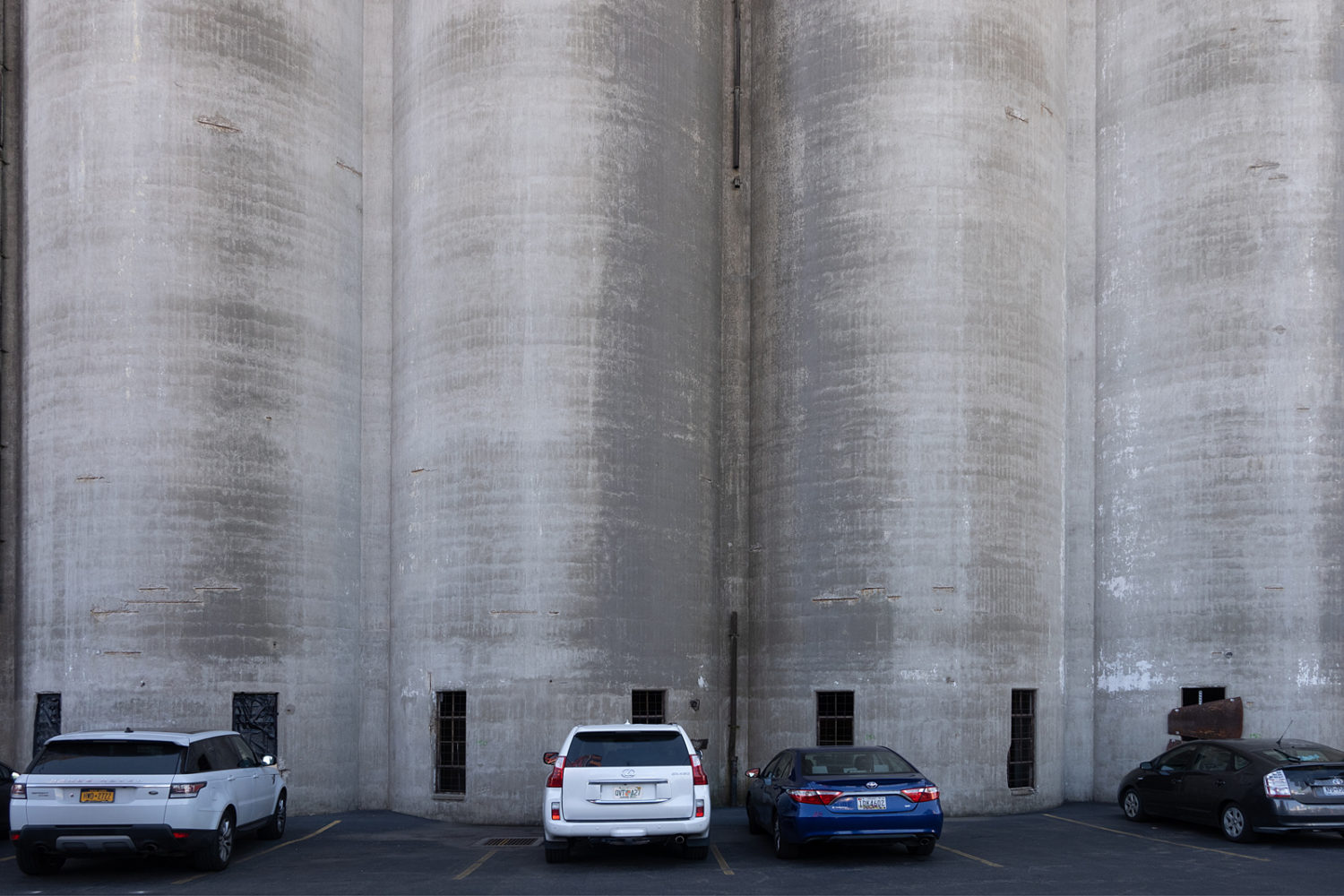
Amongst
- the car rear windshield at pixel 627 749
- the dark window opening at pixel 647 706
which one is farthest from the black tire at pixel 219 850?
the dark window opening at pixel 647 706

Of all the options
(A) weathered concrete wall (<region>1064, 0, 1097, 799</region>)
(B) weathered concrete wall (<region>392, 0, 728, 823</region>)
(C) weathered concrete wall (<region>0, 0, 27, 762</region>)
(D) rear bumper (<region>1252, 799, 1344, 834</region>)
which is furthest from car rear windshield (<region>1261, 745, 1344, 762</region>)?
(C) weathered concrete wall (<region>0, 0, 27, 762</region>)

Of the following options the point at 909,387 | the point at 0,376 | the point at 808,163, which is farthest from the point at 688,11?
the point at 0,376

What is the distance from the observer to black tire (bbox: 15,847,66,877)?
1388 centimetres

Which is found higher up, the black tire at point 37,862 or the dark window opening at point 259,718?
the dark window opening at point 259,718

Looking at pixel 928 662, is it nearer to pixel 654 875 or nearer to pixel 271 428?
pixel 654 875

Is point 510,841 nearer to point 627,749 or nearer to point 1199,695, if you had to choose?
point 627,749

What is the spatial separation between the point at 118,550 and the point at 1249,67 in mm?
20265

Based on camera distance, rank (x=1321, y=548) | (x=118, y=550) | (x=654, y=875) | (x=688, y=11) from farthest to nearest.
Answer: (x=688, y=11) < (x=1321, y=548) < (x=118, y=550) < (x=654, y=875)

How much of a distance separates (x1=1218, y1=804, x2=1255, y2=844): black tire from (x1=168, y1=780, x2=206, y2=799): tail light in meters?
12.4

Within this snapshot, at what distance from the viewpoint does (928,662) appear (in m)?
20.3

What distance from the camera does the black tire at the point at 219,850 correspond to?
46.6 feet

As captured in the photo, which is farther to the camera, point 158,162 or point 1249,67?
point 1249,67

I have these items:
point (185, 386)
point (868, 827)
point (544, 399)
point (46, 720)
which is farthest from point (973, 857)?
point (46, 720)

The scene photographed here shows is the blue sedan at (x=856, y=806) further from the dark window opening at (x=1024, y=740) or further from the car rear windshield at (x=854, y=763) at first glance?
the dark window opening at (x=1024, y=740)
